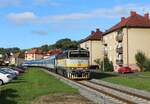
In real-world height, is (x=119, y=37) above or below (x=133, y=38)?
above

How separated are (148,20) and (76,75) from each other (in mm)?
55326

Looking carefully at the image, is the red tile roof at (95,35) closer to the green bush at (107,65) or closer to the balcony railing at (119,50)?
the balcony railing at (119,50)

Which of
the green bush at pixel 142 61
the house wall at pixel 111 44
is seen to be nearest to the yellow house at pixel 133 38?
the green bush at pixel 142 61

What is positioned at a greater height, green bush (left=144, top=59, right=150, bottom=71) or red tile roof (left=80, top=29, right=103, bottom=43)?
red tile roof (left=80, top=29, right=103, bottom=43)

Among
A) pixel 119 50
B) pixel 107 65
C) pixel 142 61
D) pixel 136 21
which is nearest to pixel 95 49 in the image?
pixel 107 65

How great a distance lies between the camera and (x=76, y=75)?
50.3 metres

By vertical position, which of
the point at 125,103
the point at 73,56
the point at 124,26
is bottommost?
the point at 125,103

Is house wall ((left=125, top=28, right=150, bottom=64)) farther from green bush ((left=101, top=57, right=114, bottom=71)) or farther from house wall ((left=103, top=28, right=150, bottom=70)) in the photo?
green bush ((left=101, top=57, right=114, bottom=71))

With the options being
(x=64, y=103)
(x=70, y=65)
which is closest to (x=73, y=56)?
(x=70, y=65)

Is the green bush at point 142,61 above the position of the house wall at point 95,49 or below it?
below

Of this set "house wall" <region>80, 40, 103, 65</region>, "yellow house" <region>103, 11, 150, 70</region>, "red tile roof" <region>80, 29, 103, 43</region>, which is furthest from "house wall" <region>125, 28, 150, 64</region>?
"red tile roof" <region>80, 29, 103, 43</region>

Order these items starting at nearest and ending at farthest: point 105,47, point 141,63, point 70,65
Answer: point 70,65, point 141,63, point 105,47

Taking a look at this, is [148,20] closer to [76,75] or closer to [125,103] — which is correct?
[76,75]

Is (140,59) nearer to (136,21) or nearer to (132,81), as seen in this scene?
(136,21)
